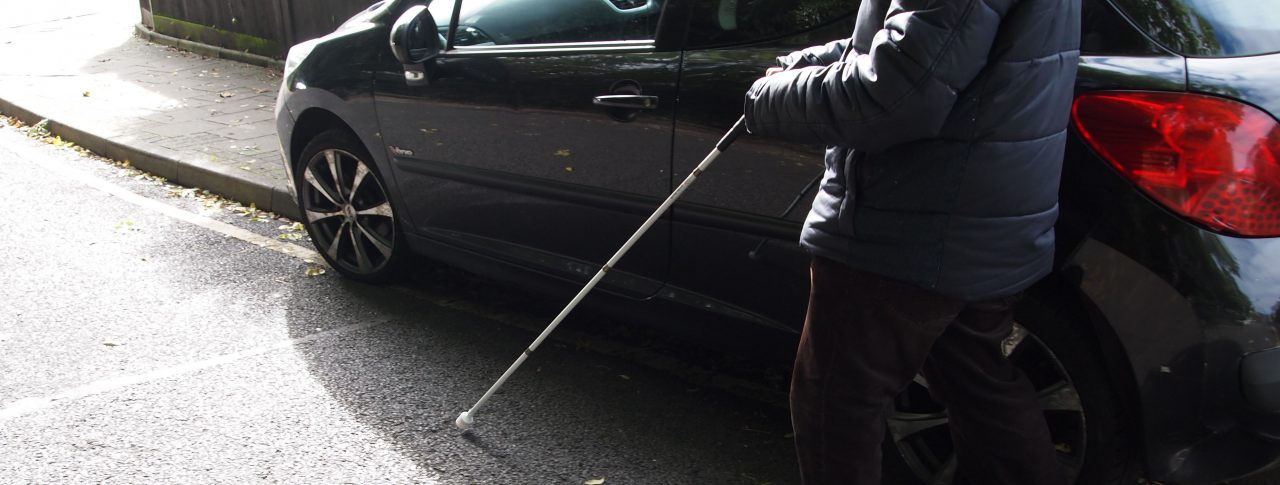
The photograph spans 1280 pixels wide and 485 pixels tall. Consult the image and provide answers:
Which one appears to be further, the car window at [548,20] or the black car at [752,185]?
the car window at [548,20]

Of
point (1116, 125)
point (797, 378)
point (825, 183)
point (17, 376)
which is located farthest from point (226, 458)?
point (1116, 125)

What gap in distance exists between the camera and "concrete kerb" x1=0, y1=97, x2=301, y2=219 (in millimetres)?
6344

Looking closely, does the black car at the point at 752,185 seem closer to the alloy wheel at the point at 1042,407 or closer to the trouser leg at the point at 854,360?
the alloy wheel at the point at 1042,407

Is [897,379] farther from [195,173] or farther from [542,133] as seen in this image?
[195,173]

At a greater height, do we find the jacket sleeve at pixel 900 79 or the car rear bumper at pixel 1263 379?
the jacket sleeve at pixel 900 79

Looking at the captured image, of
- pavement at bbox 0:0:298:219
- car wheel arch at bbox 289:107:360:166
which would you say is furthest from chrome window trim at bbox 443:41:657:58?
pavement at bbox 0:0:298:219

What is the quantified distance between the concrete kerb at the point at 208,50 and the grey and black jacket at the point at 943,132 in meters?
9.39

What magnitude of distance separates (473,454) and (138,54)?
10.3 metres

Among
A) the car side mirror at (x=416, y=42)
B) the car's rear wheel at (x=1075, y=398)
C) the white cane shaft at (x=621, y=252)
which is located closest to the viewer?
the car's rear wheel at (x=1075, y=398)

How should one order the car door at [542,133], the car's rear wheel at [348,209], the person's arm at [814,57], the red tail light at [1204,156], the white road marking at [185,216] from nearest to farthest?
the red tail light at [1204,156], the person's arm at [814,57], the car door at [542,133], the car's rear wheel at [348,209], the white road marking at [185,216]

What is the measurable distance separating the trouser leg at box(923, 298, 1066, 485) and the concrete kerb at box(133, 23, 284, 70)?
30.7ft

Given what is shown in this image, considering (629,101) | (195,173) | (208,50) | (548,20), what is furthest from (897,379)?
(208,50)

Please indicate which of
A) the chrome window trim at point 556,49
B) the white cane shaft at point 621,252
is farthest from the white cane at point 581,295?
the chrome window trim at point 556,49

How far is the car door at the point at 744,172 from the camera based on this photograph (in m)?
2.93
